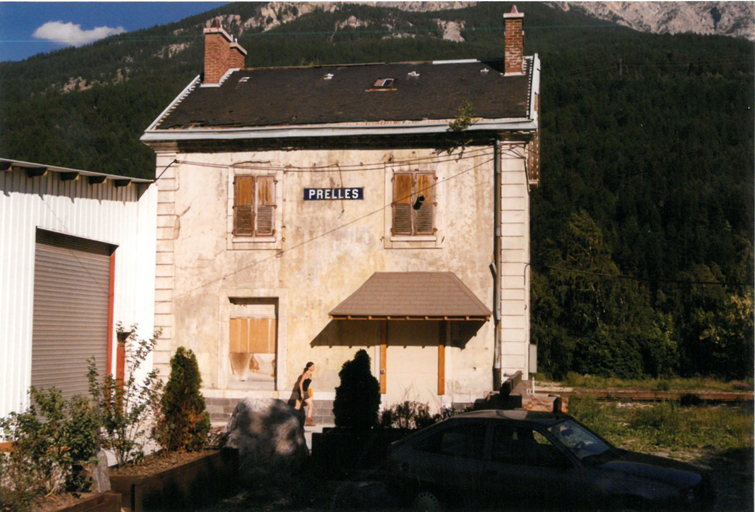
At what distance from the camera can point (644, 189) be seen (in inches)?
2436

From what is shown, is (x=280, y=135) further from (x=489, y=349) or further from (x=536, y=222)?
(x=536, y=222)

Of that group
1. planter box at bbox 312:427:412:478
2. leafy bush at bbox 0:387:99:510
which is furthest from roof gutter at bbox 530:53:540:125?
leafy bush at bbox 0:387:99:510

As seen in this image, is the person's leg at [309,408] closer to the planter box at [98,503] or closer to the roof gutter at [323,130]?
the roof gutter at [323,130]

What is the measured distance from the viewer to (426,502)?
839 centimetres

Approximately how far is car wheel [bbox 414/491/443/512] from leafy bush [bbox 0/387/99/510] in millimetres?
3623

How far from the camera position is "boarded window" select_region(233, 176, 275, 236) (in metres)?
Answer: 16.3

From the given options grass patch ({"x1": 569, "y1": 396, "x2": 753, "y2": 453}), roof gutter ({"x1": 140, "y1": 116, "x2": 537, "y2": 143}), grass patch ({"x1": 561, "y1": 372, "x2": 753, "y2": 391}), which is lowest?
grass patch ({"x1": 561, "y1": 372, "x2": 753, "y2": 391})

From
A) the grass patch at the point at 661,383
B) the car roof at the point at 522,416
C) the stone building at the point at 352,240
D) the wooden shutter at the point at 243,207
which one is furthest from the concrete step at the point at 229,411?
the grass patch at the point at 661,383

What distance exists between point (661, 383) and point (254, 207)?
22081 mm

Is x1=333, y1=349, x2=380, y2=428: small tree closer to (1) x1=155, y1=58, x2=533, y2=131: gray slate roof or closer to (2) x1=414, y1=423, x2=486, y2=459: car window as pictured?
(2) x1=414, y1=423, x2=486, y2=459: car window

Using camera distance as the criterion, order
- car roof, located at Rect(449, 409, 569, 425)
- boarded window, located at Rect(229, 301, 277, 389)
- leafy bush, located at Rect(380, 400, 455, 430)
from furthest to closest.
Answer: boarded window, located at Rect(229, 301, 277, 389) < leafy bush, located at Rect(380, 400, 455, 430) < car roof, located at Rect(449, 409, 569, 425)

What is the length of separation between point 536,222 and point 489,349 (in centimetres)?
4169

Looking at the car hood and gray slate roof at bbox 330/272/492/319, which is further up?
gray slate roof at bbox 330/272/492/319

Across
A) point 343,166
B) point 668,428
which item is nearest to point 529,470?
point 668,428
